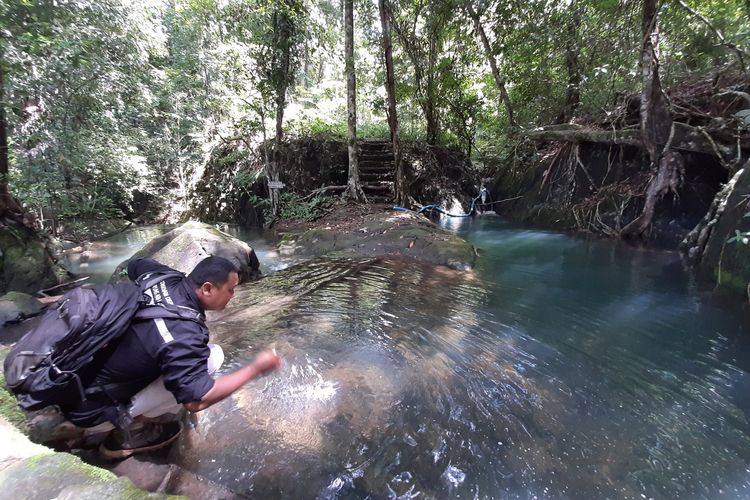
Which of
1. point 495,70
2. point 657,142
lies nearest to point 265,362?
point 657,142

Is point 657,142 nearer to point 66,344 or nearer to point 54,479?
point 66,344

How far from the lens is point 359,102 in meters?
20.4

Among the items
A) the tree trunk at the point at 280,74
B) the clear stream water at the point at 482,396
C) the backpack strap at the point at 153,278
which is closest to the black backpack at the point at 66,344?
the backpack strap at the point at 153,278

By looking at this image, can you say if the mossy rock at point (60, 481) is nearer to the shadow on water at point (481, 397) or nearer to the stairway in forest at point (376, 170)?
the shadow on water at point (481, 397)

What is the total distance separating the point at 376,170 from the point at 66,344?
11.8 metres

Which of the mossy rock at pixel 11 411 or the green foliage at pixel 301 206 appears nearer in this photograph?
the mossy rock at pixel 11 411

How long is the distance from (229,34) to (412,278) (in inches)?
331

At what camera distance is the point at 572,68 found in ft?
36.3

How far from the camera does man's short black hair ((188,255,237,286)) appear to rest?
224cm

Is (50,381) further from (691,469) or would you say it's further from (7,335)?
(7,335)

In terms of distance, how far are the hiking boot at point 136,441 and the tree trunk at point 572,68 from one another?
32.8ft

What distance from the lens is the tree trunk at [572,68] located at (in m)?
8.65

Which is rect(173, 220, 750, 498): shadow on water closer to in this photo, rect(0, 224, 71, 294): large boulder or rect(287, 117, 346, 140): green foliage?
rect(0, 224, 71, 294): large boulder

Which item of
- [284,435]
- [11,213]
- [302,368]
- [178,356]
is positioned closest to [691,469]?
[284,435]
